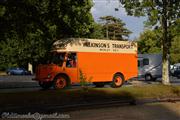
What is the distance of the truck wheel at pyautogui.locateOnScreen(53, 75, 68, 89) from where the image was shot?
26.7 meters

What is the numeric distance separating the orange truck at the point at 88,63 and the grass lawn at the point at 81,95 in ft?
10.9

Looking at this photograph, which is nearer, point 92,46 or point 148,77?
point 92,46

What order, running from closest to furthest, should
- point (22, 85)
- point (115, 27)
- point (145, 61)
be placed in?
1. point (22, 85)
2. point (145, 61)
3. point (115, 27)

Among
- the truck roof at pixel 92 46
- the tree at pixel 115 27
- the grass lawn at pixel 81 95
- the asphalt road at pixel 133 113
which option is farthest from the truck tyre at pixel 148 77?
the tree at pixel 115 27

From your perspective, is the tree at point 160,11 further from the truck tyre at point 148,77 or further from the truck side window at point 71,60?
the truck tyre at point 148,77

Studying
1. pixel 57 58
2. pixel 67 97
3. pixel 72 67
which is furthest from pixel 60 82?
pixel 67 97

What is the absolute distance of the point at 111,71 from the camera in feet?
97.5

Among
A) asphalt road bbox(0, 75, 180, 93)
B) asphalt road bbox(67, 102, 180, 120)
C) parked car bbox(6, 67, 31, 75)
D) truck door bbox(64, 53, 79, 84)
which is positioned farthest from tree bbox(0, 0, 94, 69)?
parked car bbox(6, 67, 31, 75)

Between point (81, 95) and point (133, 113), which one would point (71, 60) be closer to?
point (81, 95)

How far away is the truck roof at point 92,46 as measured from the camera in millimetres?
27625

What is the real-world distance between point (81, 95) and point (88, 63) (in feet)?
25.0

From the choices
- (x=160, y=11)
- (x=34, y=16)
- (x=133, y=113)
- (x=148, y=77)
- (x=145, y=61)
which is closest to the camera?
(x=133, y=113)

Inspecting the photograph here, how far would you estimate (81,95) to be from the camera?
69.3ft

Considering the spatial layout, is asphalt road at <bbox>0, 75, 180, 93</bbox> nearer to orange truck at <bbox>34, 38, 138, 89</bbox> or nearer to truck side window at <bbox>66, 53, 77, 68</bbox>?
orange truck at <bbox>34, 38, 138, 89</bbox>
